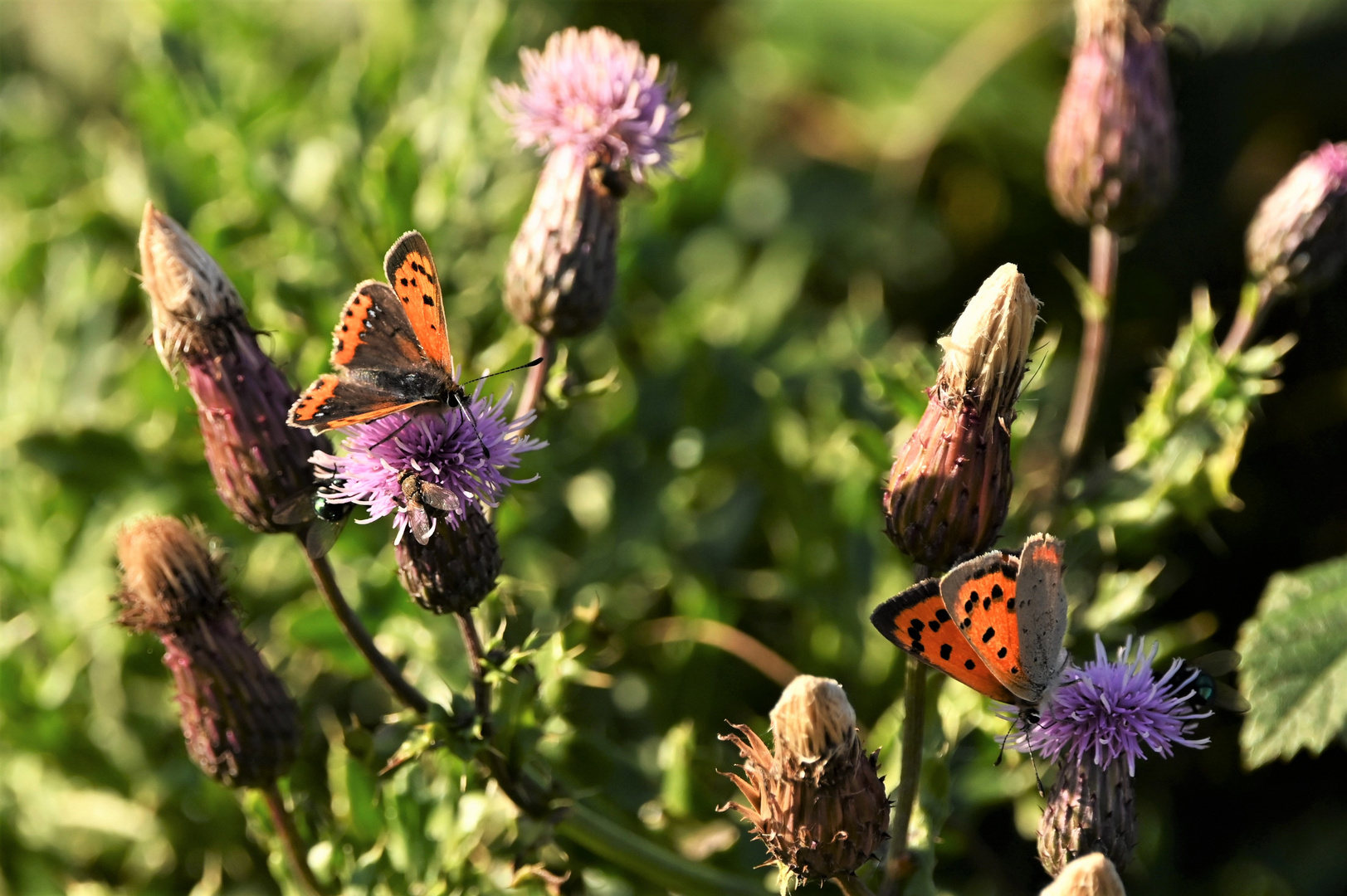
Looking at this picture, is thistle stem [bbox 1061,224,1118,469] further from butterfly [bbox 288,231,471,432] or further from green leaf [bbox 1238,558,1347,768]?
butterfly [bbox 288,231,471,432]

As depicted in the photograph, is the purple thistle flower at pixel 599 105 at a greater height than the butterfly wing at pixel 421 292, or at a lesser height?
greater

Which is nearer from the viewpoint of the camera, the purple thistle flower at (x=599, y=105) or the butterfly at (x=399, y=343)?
the butterfly at (x=399, y=343)

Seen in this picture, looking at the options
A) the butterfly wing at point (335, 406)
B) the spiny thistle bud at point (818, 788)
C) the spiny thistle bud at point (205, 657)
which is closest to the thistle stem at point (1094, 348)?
the spiny thistle bud at point (818, 788)

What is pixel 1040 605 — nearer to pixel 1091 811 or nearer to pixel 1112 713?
pixel 1112 713

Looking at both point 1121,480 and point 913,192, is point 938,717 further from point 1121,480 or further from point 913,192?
point 913,192

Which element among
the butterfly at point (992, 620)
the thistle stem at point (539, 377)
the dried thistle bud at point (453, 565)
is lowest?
the butterfly at point (992, 620)

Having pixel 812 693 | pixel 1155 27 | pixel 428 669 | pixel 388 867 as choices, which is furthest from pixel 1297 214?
pixel 388 867

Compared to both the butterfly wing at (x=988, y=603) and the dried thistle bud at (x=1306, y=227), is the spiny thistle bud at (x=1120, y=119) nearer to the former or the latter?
the dried thistle bud at (x=1306, y=227)
